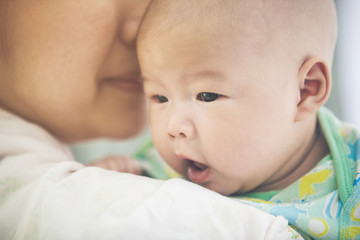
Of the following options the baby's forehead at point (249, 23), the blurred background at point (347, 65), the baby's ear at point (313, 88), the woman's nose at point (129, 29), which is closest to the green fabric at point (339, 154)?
the baby's ear at point (313, 88)

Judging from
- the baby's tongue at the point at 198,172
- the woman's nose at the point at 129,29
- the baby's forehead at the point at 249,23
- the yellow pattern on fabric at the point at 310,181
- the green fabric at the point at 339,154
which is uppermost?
the baby's forehead at the point at 249,23

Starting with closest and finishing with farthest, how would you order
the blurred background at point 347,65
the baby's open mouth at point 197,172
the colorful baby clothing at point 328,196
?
the colorful baby clothing at point 328,196 → the baby's open mouth at point 197,172 → the blurred background at point 347,65

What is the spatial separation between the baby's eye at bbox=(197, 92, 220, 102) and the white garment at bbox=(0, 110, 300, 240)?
0.22 meters

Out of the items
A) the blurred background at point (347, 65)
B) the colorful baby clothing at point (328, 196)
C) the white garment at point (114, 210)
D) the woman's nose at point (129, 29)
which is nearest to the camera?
the white garment at point (114, 210)

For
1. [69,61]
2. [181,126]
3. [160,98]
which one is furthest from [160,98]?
[69,61]

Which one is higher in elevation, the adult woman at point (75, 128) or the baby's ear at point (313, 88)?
the baby's ear at point (313, 88)

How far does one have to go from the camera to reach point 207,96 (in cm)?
85

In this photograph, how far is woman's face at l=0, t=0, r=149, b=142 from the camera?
0.98 meters

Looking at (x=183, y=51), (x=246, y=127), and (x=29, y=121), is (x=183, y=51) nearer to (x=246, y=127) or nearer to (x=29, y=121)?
(x=246, y=127)

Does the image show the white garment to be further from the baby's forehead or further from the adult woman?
the baby's forehead

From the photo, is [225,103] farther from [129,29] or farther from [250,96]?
[129,29]

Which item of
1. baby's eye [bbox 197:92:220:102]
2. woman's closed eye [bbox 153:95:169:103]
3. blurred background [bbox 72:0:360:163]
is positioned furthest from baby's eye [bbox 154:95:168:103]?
blurred background [bbox 72:0:360:163]

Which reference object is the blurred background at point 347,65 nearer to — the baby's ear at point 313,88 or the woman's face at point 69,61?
the baby's ear at point 313,88

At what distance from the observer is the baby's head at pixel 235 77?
2.65 feet
